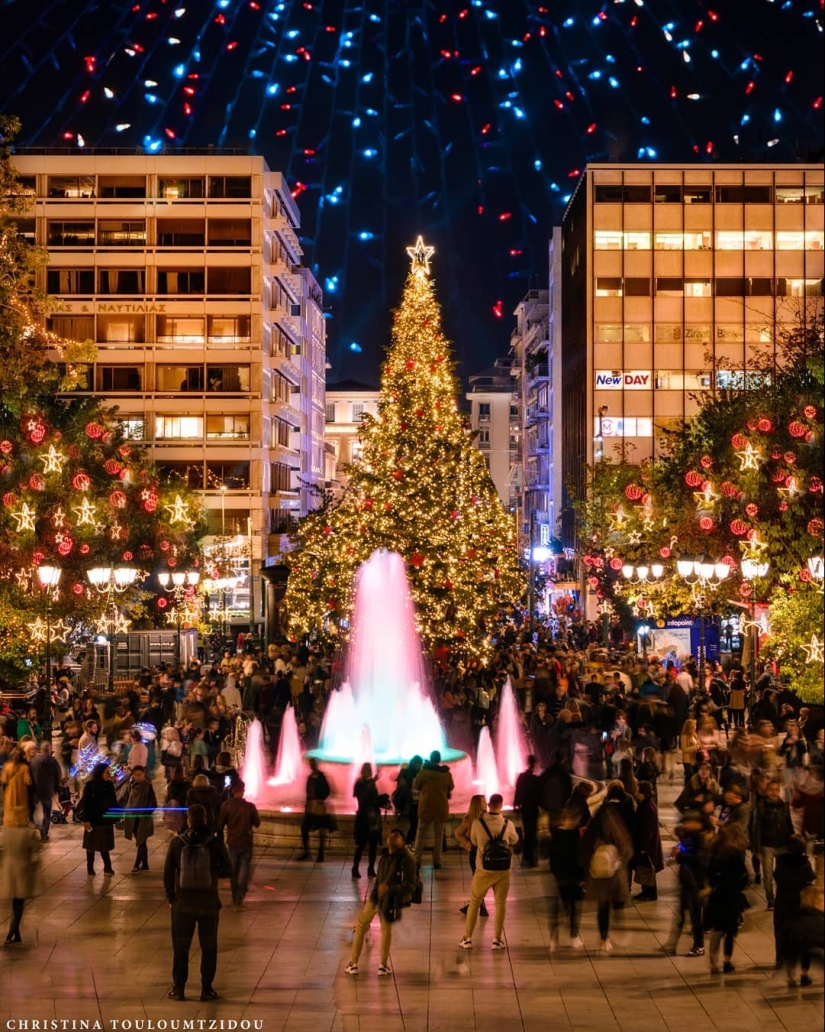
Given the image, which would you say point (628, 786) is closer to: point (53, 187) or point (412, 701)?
point (412, 701)

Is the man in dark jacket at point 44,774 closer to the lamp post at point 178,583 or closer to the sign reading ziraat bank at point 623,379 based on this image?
the lamp post at point 178,583

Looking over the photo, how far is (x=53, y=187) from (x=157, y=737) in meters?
49.9

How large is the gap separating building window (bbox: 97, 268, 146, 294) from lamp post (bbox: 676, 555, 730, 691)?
1603 inches

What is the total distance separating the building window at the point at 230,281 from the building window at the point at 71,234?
20.6ft

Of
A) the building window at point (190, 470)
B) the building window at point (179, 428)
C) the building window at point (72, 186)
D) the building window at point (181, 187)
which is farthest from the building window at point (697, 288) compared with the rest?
the building window at point (72, 186)

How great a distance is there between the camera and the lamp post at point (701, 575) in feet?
103

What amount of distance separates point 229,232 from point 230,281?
251 centimetres

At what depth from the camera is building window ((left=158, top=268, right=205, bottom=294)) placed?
71875 millimetres

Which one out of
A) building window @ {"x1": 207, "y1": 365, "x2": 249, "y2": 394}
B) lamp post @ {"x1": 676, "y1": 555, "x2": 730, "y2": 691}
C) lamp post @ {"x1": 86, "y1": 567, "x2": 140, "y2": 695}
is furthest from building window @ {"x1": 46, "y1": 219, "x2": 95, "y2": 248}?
lamp post @ {"x1": 676, "y1": 555, "x2": 730, "y2": 691}

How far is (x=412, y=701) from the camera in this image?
92.2 feet

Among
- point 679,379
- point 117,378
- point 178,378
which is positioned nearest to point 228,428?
point 178,378

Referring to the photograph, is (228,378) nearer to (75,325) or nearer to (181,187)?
(75,325)

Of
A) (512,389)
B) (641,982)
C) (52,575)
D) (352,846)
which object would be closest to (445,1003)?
(641,982)

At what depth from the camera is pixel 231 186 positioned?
238 ft
